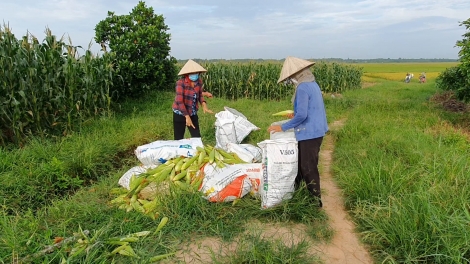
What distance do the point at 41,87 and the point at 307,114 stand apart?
193 inches

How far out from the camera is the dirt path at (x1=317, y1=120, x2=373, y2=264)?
8.68 ft

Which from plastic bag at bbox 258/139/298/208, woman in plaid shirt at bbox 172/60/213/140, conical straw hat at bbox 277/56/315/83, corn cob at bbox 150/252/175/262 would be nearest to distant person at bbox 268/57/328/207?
conical straw hat at bbox 277/56/315/83

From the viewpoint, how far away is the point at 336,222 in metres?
3.20

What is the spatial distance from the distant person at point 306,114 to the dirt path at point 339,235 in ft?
1.57

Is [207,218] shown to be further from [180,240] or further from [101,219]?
[101,219]

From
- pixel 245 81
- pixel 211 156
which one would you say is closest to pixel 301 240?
pixel 211 156

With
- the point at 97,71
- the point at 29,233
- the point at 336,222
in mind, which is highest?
the point at 97,71

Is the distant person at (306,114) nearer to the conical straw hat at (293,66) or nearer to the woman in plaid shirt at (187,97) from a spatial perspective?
the conical straw hat at (293,66)

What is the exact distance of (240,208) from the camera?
3.27 meters

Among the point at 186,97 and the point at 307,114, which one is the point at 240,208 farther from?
the point at 186,97

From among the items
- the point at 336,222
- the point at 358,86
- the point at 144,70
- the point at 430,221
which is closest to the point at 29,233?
the point at 336,222

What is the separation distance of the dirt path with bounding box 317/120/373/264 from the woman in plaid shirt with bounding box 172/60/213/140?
6.95 ft

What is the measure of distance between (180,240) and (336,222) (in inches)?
62.8

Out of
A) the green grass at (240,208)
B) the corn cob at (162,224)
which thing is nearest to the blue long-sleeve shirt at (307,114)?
the green grass at (240,208)
